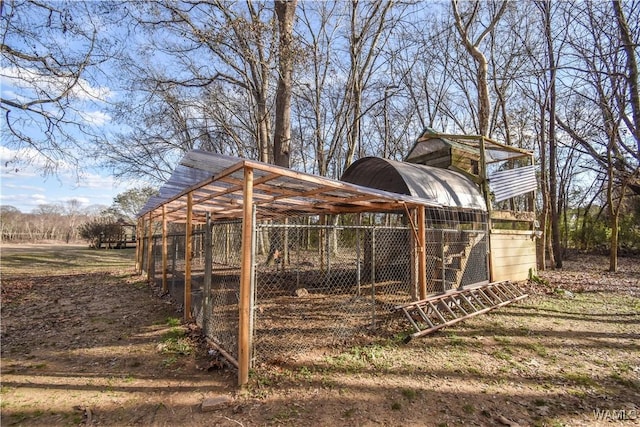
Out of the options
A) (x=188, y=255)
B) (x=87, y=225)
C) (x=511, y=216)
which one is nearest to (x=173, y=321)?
(x=188, y=255)

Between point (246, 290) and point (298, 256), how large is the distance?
13.4ft

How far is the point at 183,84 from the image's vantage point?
1305 centimetres

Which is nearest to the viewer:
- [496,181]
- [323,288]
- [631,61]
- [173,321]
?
[173,321]

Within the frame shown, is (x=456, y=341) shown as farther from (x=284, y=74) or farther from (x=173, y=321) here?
(x=284, y=74)

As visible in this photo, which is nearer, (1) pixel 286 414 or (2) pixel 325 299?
(1) pixel 286 414

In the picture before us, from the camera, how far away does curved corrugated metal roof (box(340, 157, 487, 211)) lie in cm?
770

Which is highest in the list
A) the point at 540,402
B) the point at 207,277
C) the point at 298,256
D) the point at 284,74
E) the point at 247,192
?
the point at 284,74

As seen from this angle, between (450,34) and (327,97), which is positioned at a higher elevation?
(450,34)

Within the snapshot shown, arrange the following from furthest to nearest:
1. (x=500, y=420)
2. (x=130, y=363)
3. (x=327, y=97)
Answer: (x=327, y=97), (x=130, y=363), (x=500, y=420)

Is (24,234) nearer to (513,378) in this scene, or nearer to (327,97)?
(327,97)

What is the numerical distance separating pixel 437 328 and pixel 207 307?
3.95 metres

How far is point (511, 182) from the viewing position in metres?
9.84

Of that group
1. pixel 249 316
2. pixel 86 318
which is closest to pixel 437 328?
pixel 249 316

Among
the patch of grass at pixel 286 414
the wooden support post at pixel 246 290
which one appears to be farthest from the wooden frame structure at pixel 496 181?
the wooden support post at pixel 246 290
